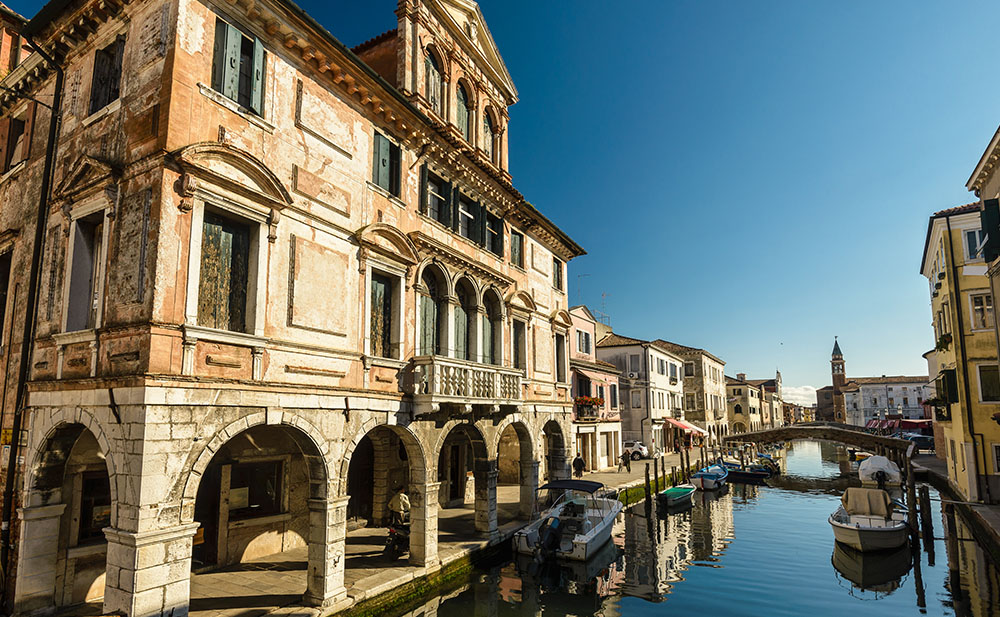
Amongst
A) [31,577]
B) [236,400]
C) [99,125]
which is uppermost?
[99,125]

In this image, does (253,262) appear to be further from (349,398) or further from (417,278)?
(417,278)

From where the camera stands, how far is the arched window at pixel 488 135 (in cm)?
1962

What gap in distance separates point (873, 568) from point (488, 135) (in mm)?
19212

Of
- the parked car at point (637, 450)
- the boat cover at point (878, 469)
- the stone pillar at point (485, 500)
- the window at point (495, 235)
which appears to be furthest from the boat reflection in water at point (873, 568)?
the parked car at point (637, 450)

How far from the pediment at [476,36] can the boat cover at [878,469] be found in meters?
25.4

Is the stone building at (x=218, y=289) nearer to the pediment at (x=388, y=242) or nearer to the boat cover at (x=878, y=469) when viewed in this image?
the pediment at (x=388, y=242)

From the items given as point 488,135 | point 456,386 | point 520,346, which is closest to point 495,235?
point 488,135

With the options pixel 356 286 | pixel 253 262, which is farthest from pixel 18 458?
pixel 356 286

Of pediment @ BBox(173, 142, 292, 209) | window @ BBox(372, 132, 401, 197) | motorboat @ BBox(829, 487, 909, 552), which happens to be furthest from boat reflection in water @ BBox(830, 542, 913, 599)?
pediment @ BBox(173, 142, 292, 209)

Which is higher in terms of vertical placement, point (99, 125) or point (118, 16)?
point (118, 16)

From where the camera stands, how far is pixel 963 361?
→ 23656 millimetres

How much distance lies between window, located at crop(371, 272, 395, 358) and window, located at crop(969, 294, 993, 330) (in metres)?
24.6

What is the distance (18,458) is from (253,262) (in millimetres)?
5777

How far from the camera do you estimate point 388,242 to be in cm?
1369
